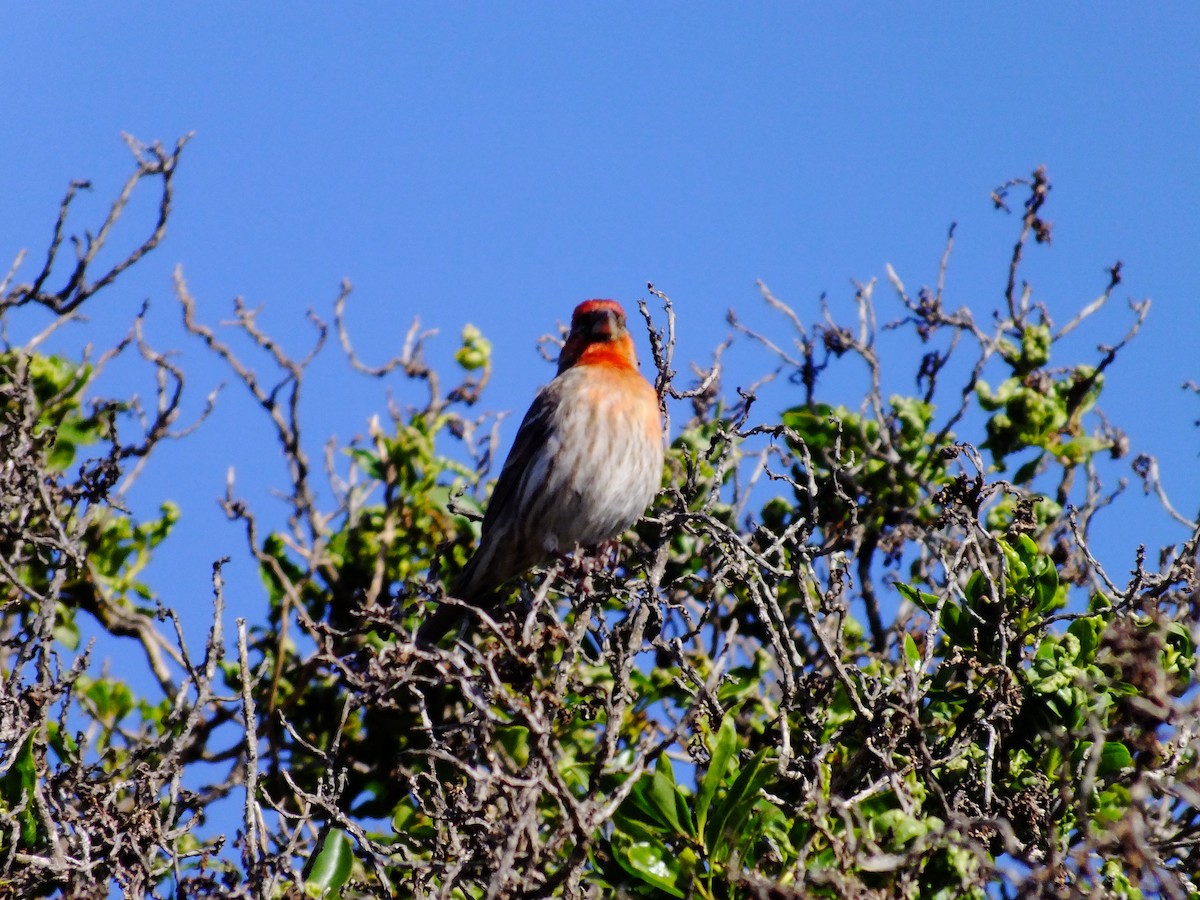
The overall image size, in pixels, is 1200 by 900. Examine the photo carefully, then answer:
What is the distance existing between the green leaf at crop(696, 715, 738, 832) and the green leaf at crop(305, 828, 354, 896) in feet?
3.61

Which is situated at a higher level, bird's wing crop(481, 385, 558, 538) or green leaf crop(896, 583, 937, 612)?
bird's wing crop(481, 385, 558, 538)

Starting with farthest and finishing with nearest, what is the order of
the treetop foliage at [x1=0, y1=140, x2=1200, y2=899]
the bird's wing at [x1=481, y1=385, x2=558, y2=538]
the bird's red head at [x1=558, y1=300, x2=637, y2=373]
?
the bird's red head at [x1=558, y1=300, x2=637, y2=373] → the bird's wing at [x1=481, y1=385, x2=558, y2=538] → the treetop foliage at [x1=0, y1=140, x2=1200, y2=899]

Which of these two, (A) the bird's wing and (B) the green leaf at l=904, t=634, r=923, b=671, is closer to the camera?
(B) the green leaf at l=904, t=634, r=923, b=671

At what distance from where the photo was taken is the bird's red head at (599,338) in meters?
6.85

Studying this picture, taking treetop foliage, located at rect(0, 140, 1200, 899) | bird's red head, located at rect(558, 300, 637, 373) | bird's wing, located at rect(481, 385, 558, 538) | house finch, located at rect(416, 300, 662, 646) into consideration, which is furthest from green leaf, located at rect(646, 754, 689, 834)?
bird's red head, located at rect(558, 300, 637, 373)

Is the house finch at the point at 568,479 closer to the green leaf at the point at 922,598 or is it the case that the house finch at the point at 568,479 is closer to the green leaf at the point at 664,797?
the green leaf at the point at 922,598

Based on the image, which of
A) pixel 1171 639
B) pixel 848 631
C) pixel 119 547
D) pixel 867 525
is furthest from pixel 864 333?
pixel 119 547

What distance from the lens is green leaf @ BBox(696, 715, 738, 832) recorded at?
3.74m

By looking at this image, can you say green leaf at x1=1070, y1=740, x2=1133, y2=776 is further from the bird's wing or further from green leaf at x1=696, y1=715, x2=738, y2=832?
the bird's wing

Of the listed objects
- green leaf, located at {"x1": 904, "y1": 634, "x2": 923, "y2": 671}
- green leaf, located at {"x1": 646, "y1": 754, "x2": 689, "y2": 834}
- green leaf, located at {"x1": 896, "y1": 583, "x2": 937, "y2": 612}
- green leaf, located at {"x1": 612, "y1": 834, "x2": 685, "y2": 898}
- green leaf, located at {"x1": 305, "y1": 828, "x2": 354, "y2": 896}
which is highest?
green leaf, located at {"x1": 896, "y1": 583, "x2": 937, "y2": 612}

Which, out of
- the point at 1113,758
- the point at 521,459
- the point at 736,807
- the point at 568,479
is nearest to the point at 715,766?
the point at 736,807

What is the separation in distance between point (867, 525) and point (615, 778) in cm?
199

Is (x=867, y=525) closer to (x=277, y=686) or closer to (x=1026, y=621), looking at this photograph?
(x=1026, y=621)

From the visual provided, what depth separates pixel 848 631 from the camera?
5.81 metres
